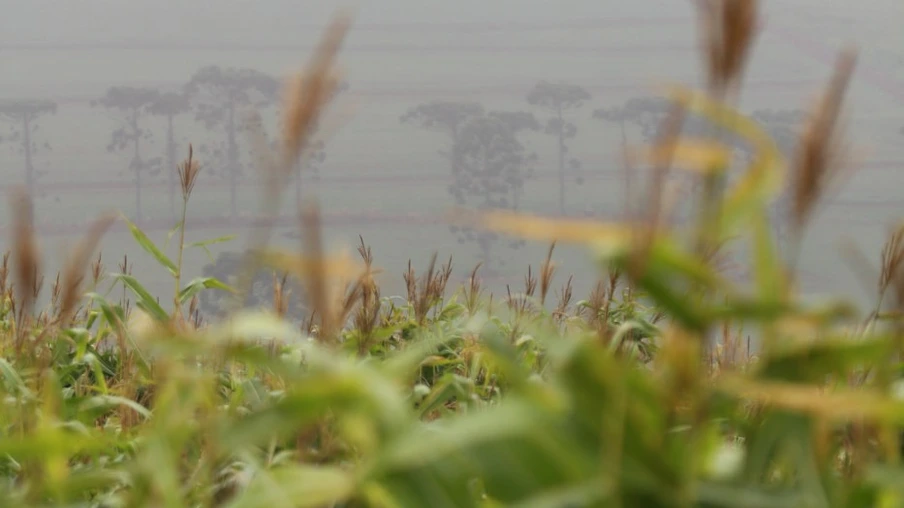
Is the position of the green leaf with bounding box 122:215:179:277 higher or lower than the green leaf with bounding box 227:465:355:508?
lower

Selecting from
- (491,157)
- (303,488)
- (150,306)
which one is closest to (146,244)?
(150,306)

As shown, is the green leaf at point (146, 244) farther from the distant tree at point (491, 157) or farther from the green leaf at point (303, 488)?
the distant tree at point (491, 157)

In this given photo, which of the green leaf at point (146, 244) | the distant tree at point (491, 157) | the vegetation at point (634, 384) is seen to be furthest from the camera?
the distant tree at point (491, 157)

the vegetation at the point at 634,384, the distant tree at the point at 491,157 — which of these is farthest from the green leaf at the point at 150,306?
the distant tree at the point at 491,157

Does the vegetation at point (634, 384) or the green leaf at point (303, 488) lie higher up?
the vegetation at point (634, 384)

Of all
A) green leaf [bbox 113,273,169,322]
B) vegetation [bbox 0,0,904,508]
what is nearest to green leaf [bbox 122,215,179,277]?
green leaf [bbox 113,273,169,322]

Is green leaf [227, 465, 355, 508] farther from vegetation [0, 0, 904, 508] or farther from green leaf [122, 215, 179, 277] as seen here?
green leaf [122, 215, 179, 277]

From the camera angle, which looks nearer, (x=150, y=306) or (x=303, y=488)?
(x=303, y=488)

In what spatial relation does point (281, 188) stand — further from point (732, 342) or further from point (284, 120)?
point (732, 342)

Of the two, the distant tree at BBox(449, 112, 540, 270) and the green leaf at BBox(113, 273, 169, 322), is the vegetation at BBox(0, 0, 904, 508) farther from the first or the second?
the distant tree at BBox(449, 112, 540, 270)

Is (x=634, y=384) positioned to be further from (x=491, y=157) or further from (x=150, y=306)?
(x=491, y=157)

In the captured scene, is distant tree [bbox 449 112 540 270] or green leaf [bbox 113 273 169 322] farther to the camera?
distant tree [bbox 449 112 540 270]

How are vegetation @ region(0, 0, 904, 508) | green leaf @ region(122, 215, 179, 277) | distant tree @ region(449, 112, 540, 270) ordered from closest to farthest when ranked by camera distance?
vegetation @ region(0, 0, 904, 508), green leaf @ region(122, 215, 179, 277), distant tree @ region(449, 112, 540, 270)

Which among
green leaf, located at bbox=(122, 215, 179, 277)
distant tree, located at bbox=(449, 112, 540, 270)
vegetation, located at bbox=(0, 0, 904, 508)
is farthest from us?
distant tree, located at bbox=(449, 112, 540, 270)
